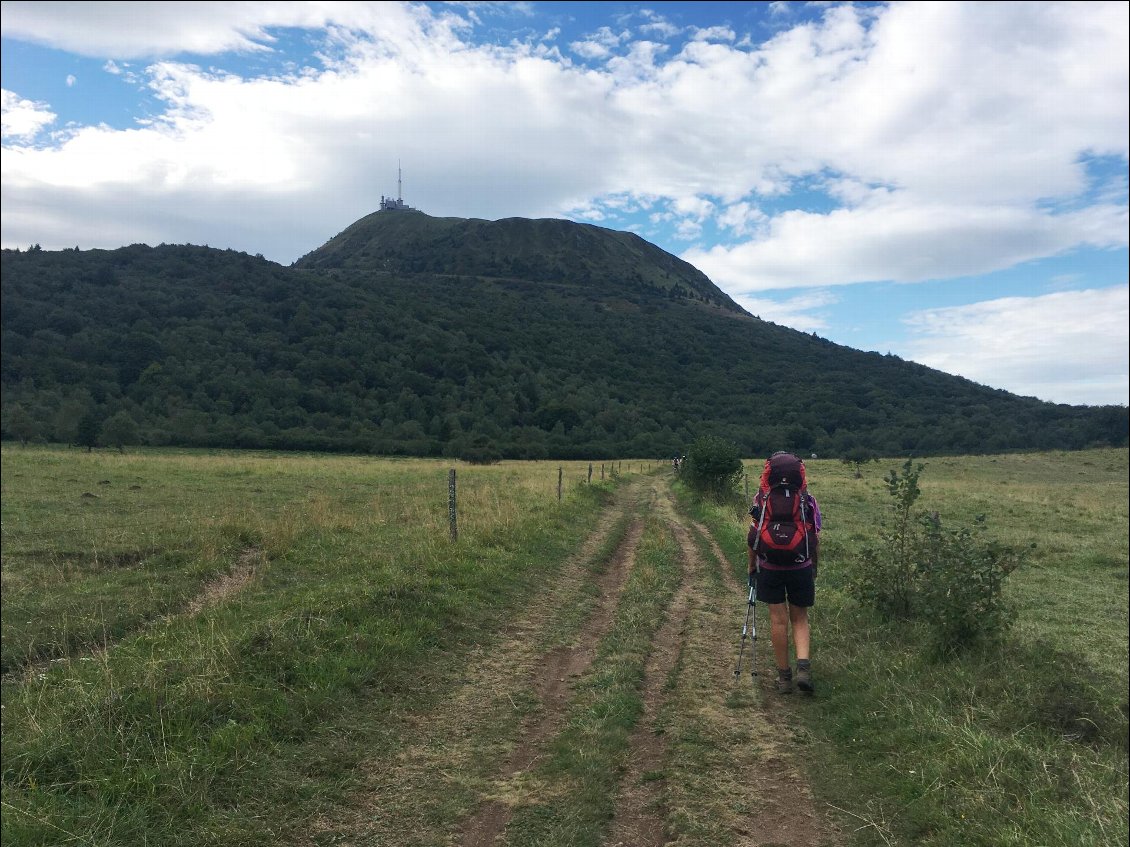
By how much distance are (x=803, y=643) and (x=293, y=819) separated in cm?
452

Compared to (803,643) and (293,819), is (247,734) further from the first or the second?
(803,643)

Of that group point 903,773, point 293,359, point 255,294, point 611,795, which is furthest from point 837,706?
point 255,294

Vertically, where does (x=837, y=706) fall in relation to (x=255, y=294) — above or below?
below

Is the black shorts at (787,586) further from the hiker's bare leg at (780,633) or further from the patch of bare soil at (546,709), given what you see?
the patch of bare soil at (546,709)

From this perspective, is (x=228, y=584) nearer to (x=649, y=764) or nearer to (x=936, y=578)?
(x=649, y=764)

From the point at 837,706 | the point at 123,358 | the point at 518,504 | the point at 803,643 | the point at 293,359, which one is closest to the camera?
the point at 837,706

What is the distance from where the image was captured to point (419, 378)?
302 ft

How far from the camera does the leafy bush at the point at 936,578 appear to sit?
6.37 meters

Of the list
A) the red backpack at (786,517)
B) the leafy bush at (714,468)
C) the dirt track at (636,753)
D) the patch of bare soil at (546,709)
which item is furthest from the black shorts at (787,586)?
the leafy bush at (714,468)

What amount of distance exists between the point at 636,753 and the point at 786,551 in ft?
7.43

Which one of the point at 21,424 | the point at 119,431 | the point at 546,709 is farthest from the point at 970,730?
the point at 119,431

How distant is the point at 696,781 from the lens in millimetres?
4422

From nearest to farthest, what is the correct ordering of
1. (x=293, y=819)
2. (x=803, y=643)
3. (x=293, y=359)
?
(x=293, y=819) → (x=803, y=643) → (x=293, y=359)

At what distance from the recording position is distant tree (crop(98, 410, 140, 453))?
30.4m
